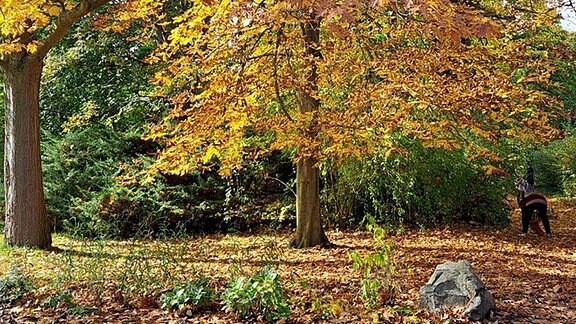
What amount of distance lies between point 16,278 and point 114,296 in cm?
105

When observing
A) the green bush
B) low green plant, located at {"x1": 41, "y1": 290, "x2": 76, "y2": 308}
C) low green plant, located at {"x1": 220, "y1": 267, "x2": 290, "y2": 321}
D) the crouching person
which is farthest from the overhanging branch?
the crouching person

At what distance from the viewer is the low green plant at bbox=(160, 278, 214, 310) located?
4.70 m

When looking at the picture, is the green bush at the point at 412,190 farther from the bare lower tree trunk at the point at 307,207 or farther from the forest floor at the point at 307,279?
the bare lower tree trunk at the point at 307,207

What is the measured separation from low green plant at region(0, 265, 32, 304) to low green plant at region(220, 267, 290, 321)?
6.47 feet

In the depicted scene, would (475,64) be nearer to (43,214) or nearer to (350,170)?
(350,170)

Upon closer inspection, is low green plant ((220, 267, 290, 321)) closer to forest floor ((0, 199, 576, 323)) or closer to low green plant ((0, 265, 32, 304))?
forest floor ((0, 199, 576, 323))

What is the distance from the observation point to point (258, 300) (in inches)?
177

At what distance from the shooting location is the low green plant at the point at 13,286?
513 centimetres

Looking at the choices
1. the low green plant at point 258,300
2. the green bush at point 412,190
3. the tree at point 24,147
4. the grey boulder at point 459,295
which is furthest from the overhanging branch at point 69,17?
the grey boulder at point 459,295

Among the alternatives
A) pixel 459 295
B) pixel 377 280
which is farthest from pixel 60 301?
pixel 459 295

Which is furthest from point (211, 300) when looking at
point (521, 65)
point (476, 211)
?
point (476, 211)

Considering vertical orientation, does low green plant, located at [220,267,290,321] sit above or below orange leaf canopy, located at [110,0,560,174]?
below

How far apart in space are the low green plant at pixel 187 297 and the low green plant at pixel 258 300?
215 mm

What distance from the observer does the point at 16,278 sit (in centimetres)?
540
